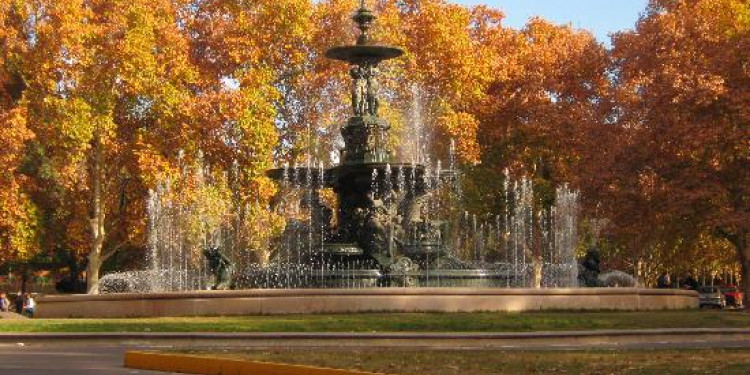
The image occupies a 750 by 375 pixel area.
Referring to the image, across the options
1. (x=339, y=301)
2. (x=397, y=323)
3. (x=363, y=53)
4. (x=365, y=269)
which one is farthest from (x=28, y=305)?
(x=397, y=323)

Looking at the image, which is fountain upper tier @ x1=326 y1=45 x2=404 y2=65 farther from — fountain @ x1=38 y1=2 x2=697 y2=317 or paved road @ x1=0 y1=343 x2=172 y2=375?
paved road @ x1=0 y1=343 x2=172 y2=375

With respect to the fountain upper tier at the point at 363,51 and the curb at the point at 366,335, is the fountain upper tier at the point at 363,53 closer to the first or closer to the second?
the fountain upper tier at the point at 363,51

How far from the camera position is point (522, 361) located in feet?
53.9

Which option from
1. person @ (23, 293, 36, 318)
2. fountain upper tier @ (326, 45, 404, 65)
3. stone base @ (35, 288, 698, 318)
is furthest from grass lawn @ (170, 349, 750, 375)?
person @ (23, 293, 36, 318)

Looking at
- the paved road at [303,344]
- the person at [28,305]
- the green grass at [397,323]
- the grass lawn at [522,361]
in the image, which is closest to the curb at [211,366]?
the grass lawn at [522,361]

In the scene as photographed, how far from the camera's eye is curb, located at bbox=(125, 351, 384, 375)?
14445 mm

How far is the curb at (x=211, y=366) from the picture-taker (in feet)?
47.4

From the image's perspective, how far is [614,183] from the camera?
4266cm

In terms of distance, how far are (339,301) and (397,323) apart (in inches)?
126

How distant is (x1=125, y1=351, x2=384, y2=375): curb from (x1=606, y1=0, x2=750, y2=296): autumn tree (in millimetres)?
25853

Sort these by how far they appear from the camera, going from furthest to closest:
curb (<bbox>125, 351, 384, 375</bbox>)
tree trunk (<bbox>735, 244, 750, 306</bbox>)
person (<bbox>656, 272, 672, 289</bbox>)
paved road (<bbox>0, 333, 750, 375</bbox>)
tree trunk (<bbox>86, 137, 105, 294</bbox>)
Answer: person (<bbox>656, 272, 672, 289</bbox>), tree trunk (<bbox>86, 137, 105, 294</bbox>), tree trunk (<bbox>735, 244, 750, 306</bbox>), paved road (<bbox>0, 333, 750, 375</bbox>), curb (<bbox>125, 351, 384, 375</bbox>)

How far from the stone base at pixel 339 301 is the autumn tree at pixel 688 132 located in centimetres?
1413

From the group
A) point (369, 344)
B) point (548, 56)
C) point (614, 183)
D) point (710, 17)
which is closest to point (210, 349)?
point (369, 344)

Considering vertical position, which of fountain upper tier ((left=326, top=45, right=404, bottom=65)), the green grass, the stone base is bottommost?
the green grass
